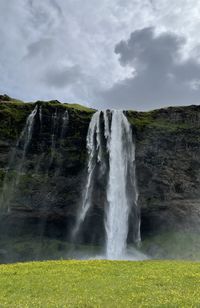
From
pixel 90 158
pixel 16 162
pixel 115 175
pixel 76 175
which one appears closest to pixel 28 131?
pixel 16 162

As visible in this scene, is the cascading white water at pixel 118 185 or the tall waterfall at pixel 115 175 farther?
the tall waterfall at pixel 115 175

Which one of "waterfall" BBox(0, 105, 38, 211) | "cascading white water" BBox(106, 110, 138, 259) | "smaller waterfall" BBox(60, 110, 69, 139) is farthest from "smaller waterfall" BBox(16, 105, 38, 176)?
"cascading white water" BBox(106, 110, 138, 259)

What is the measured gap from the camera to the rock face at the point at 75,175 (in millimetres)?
60844

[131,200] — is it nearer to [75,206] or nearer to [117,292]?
[75,206]

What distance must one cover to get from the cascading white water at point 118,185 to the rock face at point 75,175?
1.49 metres

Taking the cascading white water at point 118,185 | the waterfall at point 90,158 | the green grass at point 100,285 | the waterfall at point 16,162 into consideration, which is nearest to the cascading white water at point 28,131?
the waterfall at point 16,162

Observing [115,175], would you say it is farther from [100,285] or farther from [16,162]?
[100,285]

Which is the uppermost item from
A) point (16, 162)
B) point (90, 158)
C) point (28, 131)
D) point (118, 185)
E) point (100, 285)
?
point (28, 131)

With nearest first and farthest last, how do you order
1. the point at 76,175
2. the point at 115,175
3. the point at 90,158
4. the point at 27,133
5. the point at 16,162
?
the point at 115,175 < the point at 76,175 < the point at 90,158 < the point at 16,162 < the point at 27,133

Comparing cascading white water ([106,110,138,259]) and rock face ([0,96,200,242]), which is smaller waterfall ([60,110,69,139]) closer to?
rock face ([0,96,200,242])

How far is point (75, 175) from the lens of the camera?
203ft

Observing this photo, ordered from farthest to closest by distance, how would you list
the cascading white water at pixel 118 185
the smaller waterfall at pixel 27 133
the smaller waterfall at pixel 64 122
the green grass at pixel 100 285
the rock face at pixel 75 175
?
1. the smaller waterfall at pixel 64 122
2. the smaller waterfall at pixel 27 133
3. the rock face at pixel 75 175
4. the cascading white water at pixel 118 185
5. the green grass at pixel 100 285

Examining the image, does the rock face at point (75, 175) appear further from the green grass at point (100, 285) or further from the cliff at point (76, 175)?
the green grass at point (100, 285)

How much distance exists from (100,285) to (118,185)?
41.3 m
